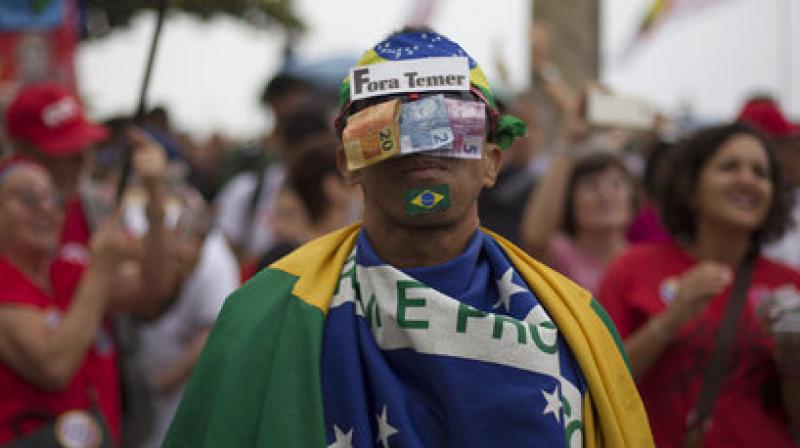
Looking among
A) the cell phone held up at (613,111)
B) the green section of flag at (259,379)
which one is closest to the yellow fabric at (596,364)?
the green section of flag at (259,379)

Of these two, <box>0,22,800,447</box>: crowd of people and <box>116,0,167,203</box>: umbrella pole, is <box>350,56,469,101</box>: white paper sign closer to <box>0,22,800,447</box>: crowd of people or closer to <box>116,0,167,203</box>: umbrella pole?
<box>0,22,800,447</box>: crowd of people

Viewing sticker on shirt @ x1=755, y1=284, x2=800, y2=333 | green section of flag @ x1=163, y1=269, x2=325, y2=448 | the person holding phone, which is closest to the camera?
green section of flag @ x1=163, y1=269, x2=325, y2=448

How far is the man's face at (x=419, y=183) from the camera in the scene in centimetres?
227

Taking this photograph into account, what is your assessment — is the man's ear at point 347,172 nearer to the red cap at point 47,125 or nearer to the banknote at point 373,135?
the banknote at point 373,135

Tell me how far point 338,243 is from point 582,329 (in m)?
0.60

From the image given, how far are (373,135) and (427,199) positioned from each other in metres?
0.18

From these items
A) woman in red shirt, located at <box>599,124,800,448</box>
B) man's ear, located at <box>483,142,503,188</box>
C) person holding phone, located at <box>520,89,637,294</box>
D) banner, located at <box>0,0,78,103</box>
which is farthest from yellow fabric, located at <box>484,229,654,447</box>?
banner, located at <box>0,0,78,103</box>

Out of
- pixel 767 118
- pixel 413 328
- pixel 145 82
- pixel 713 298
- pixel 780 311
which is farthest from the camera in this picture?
pixel 767 118

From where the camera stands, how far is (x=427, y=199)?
2.27 meters

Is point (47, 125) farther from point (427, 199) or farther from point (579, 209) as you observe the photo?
point (427, 199)

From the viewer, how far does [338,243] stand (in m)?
2.51

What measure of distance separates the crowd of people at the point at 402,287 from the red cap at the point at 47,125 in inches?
0.4

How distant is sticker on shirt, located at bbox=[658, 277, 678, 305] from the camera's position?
357 cm

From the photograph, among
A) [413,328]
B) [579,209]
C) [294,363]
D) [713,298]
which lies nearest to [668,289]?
[713,298]
